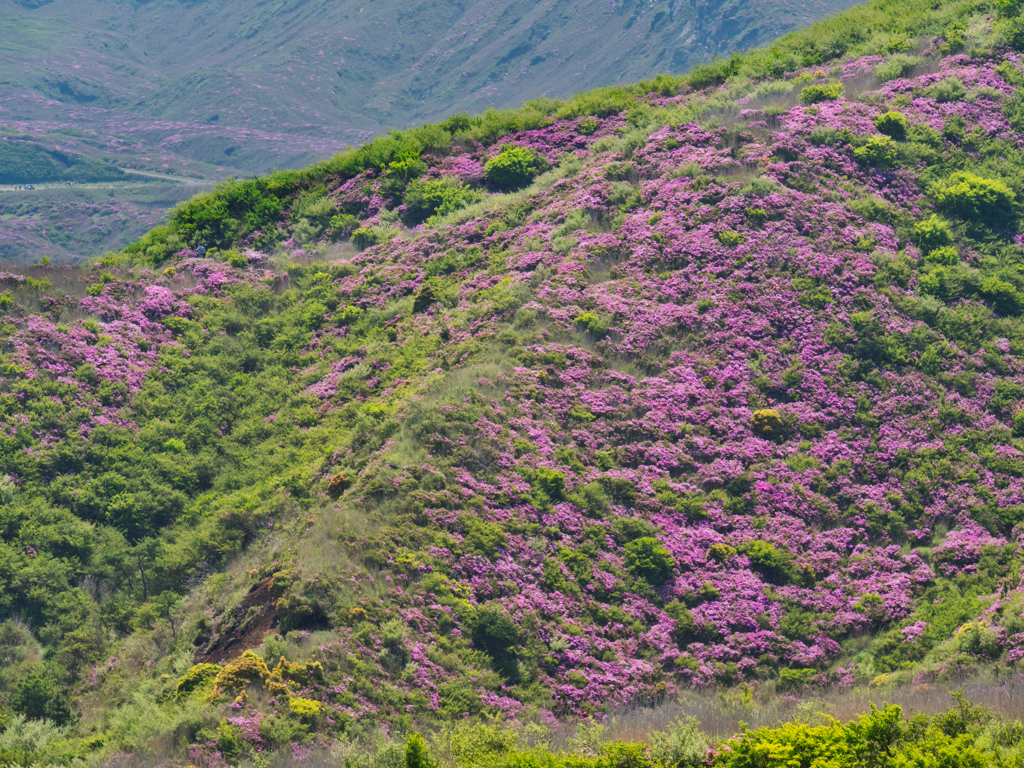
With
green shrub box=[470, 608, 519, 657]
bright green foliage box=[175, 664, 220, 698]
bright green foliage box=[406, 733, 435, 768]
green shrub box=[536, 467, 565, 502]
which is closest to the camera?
bright green foliage box=[406, 733, 435, 768]

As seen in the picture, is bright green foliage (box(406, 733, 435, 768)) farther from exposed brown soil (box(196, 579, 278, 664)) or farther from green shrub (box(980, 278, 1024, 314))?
green shrub (box(980, 278, 1024, 314))

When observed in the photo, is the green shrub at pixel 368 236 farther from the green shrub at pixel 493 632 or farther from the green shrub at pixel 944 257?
the green shrub at pixel 493 632

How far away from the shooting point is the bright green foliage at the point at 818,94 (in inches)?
1200

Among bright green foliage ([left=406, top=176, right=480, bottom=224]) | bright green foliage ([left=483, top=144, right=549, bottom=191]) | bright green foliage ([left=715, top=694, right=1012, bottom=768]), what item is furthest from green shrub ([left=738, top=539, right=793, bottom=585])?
bright green foliage ([left=483, top=144, right=549, bottom=191])

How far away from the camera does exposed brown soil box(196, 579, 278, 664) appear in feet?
50.7

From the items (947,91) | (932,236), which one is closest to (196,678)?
(932,236)

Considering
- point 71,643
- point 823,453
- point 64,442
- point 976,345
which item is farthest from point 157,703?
point 976,345

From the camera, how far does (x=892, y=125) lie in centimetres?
2850

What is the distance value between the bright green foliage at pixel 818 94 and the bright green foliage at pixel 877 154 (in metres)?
4.19

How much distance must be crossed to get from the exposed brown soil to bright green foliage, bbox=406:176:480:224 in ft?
63.6

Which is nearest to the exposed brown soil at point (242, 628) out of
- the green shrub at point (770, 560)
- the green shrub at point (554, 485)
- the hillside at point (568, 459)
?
the hillside at point (568, 459)

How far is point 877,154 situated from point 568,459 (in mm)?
17692

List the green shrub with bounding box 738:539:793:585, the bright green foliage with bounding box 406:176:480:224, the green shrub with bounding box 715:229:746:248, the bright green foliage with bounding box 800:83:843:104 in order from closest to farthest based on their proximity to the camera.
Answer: the green shrub with bounding box 738:539:793:585 < the green shrub with bounding box 715:229:746:248 < the bright green foliage with bounding box 800:83:843:104 < the bright green foliage with bounding box 406:176:480:224

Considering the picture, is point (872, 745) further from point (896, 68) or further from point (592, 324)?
point (896, 68)
